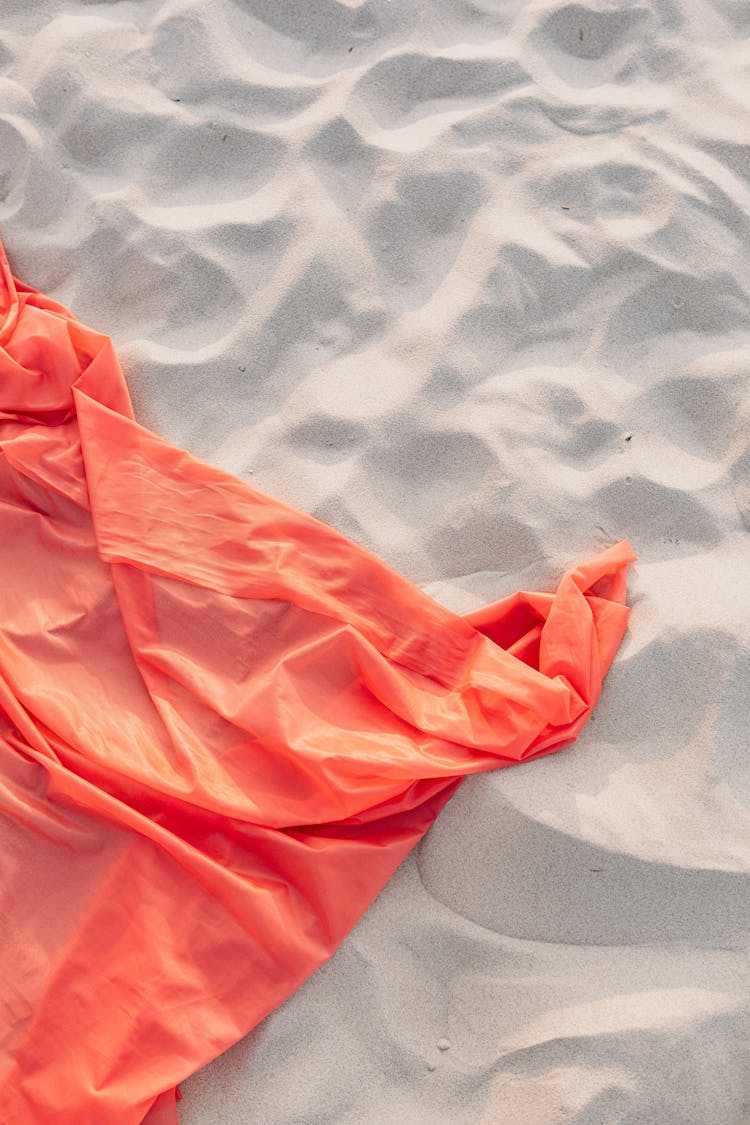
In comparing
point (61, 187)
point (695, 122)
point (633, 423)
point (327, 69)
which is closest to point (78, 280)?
point (61, 187)

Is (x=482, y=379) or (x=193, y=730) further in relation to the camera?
(x=482, y=379)

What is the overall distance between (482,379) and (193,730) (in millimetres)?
712

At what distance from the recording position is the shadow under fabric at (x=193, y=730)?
1271 mm

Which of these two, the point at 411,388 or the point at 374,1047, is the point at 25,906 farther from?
the point at 411,388

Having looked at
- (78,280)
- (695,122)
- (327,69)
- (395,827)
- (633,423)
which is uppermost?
(327,69)

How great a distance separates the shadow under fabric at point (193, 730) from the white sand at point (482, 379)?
8 cm

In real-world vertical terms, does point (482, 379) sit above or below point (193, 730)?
above

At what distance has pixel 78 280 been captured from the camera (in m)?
1.68

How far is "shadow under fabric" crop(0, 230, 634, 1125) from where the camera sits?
1.27 metres

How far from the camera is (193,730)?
4.53 feet

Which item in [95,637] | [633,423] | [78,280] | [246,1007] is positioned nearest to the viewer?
[246,1007]

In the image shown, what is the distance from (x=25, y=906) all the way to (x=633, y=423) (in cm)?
113

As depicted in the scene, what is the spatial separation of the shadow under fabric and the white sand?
0.25ft

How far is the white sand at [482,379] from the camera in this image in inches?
50.9
